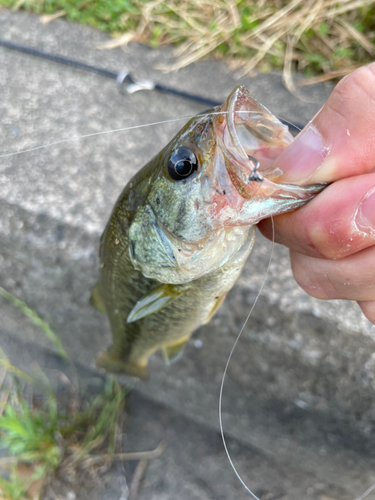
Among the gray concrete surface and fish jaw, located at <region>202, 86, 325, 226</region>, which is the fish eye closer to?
fish jaw, located at <region>202, 86, 325, 226</region>

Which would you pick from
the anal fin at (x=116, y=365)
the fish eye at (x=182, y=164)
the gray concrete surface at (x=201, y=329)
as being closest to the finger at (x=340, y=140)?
the fish eye at (x=182, y=164)

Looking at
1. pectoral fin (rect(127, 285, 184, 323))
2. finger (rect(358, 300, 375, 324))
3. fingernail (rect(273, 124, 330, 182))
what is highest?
fingernail (rect(273, 124, 330, 182))

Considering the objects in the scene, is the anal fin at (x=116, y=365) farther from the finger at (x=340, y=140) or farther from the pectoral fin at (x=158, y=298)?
the finger at (x=340, y=140)

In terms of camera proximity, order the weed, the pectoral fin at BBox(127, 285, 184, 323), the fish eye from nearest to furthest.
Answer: the fish eye < the pectoral fin at BBox(127, 285, 184, 323) < the weed

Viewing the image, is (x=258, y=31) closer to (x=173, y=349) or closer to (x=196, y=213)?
(x=196, y=213)

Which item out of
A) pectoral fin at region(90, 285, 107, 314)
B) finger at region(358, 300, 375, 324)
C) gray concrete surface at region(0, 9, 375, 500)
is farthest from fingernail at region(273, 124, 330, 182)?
pectoral fin at region(90, 285, 107, 314)

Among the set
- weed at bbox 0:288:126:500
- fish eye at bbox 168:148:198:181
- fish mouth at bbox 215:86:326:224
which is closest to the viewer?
fish mouth at bbox 215:86:326:224

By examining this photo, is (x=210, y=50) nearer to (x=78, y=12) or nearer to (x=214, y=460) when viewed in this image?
(x=78, y=12)

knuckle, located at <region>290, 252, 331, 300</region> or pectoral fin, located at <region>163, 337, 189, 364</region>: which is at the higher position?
knuckle, located at <region>290, 252, 331, 300</region>
